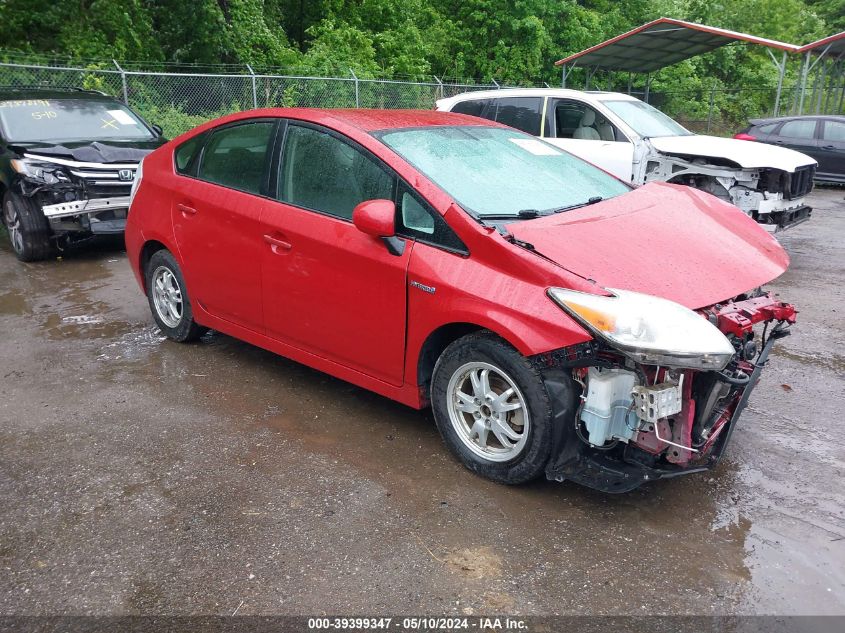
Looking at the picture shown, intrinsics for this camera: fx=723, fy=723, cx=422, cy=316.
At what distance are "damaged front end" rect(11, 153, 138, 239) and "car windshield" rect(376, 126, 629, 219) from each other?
4.93 metres

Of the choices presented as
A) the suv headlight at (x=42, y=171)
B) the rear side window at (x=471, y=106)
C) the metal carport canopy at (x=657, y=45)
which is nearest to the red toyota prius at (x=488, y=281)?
the suv headlight at (x=42, y=171)

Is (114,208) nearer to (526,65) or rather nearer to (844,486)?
(844,486)

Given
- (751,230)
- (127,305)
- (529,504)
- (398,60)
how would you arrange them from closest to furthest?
(529,504) → (751,230) → (127,305) → (398,60)

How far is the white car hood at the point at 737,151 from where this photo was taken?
26.6ft

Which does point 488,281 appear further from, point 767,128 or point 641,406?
point 767,128

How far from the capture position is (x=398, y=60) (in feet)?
74.7

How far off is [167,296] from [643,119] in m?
6.79

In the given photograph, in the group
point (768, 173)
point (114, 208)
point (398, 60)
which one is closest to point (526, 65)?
point (398, 60)

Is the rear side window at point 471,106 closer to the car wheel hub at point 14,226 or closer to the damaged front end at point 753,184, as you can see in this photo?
the damaged front end at point 753,184

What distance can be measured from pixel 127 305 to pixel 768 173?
6.96m

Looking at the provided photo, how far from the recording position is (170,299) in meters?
5.37

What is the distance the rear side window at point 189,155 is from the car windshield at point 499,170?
64.3 inches

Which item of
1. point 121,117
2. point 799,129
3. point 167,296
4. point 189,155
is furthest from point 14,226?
point 799,129

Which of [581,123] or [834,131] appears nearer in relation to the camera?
[581,123]
